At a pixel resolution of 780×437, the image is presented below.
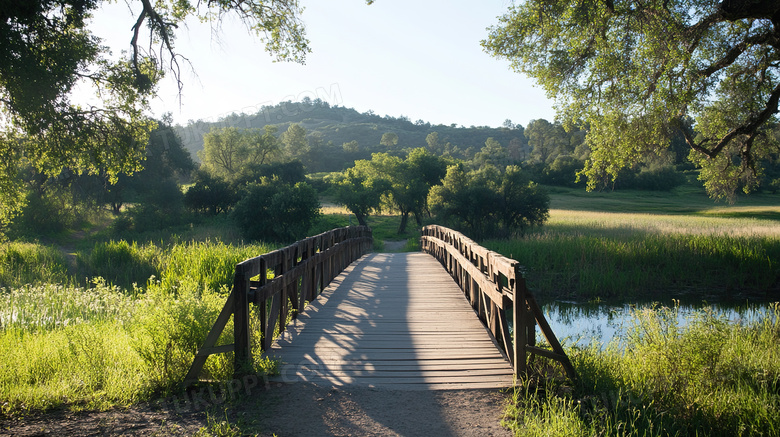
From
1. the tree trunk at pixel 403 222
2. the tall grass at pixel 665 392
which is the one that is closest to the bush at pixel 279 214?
the tree trunk at pixel 403 222

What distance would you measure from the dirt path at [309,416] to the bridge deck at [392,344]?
0.23 meters

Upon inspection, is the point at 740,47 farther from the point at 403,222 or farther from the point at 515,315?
the point at 403,222

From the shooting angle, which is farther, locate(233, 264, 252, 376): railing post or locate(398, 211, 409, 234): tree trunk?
locate(398, 211, 409, 234): tree trunk

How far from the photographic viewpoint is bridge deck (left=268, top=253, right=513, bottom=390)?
14.3 feet

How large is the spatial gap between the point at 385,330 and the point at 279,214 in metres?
23.4

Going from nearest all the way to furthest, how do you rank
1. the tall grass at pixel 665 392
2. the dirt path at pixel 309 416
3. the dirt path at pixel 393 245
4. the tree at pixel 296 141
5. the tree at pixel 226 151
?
1. the dirt path at pixel 309 416
2. the tall grass at pixel 665 392
3. the dirt path at pixel 393 245
4. the tree at pixel 226 151
5. the tree at pixel 296 141

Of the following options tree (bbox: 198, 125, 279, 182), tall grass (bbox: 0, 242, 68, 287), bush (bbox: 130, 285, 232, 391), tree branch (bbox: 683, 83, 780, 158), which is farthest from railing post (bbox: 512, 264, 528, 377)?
tree (bbox: 198, 125, 279, 182)

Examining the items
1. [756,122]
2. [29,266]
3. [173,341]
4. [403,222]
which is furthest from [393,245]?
[173,341]

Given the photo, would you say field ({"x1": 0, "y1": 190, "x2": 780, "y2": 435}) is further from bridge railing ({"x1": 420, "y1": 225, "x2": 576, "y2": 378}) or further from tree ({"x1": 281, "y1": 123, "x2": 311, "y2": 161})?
tree ({"x1": 281, "y1": 123, "x2": 311, "y2": 161})

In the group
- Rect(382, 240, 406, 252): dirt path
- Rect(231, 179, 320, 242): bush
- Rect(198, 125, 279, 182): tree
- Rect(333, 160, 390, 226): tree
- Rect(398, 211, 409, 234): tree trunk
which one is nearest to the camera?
Rect(231, 179, 320, 242): bush

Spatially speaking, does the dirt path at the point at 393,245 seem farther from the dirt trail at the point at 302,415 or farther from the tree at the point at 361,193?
the dirt trail at the point at 302,415

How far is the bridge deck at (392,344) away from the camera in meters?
4.35

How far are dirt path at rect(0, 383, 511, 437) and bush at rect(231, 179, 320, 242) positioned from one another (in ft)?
80.9

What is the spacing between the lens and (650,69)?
37.8 ft
